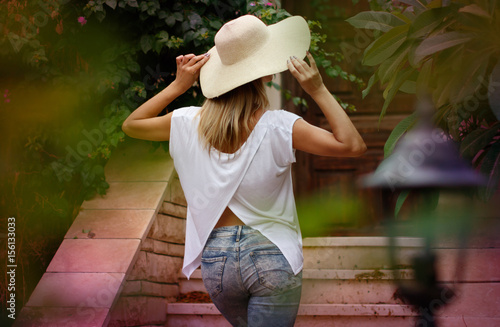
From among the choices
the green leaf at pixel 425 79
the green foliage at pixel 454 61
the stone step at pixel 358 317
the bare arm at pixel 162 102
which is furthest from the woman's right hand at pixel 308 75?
the stone step at pixel 358 317

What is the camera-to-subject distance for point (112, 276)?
266 centimetres

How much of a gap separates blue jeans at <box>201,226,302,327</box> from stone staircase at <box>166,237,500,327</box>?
1242 mm

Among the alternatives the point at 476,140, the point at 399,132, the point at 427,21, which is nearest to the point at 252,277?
the point at 399,132

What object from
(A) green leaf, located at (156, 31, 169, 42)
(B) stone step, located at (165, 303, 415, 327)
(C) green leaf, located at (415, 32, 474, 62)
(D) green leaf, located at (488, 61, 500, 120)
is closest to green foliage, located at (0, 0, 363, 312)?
(A) green leaf, located at (156, 31, 169, 42)

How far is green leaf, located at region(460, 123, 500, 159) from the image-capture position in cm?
124

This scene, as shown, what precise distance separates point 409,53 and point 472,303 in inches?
76.6

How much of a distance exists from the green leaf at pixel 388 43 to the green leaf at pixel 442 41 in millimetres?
175

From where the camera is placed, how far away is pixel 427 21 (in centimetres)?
119

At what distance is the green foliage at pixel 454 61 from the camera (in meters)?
1.11

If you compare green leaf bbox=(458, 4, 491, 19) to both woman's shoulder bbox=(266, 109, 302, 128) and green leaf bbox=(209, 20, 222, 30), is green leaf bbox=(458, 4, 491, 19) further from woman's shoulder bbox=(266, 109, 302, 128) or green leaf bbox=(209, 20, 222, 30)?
green leaf bbox=(209, 20, 222, 30)

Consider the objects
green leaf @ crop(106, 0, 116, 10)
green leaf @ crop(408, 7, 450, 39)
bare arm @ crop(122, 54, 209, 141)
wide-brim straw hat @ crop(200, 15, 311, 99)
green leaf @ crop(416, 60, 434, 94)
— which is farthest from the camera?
green leaf @ crop(106, 0, 116, 10)

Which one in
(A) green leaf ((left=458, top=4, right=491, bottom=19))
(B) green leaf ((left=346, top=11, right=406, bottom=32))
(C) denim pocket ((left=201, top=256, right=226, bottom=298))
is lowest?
(C) denim pocket ((left=201, top=256, right=226, bottom=298))

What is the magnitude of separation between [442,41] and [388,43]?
237 mm

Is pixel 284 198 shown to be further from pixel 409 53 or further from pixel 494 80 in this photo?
pixel 494 80
